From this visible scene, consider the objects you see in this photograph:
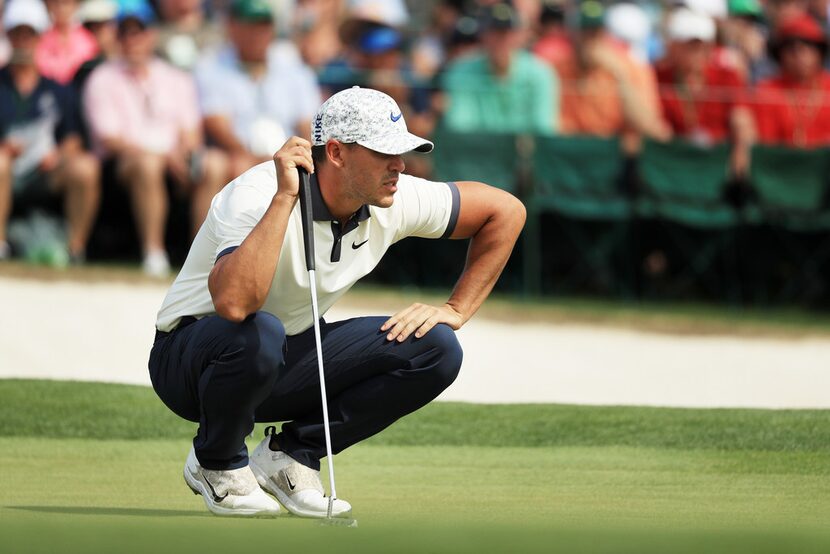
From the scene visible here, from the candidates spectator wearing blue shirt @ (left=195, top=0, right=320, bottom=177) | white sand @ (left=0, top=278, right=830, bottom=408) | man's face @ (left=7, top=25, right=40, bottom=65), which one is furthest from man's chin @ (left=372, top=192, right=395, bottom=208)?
man's face @ (left=7, top=25, right=40, bottom=65)

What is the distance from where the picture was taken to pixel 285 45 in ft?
43.1

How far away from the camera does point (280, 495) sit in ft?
18.5

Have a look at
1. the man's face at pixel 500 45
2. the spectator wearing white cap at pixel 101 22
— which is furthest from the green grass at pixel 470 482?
the spectator wearing white cap at pixel 101 22

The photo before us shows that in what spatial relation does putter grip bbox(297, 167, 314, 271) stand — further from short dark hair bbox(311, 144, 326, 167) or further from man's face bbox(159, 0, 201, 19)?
man's face bbox(159, 0, 201, 19)

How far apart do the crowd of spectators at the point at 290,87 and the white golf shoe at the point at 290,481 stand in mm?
5928

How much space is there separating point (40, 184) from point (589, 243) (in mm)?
4075

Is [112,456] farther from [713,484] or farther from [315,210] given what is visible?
[713,484]

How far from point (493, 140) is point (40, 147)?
A: 10.7 feet

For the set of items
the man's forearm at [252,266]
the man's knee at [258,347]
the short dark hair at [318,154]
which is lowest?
the man's knee at [258,347]

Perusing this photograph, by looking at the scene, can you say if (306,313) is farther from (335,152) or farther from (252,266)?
(252,266)

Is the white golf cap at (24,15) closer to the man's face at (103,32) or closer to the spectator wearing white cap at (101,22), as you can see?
the spectator wearing white cap at (101,22)

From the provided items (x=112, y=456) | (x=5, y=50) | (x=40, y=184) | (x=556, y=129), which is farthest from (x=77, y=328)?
(x=112, y=456)

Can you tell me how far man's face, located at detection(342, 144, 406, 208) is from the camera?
5.37 meters

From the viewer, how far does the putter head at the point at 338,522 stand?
487 cm
